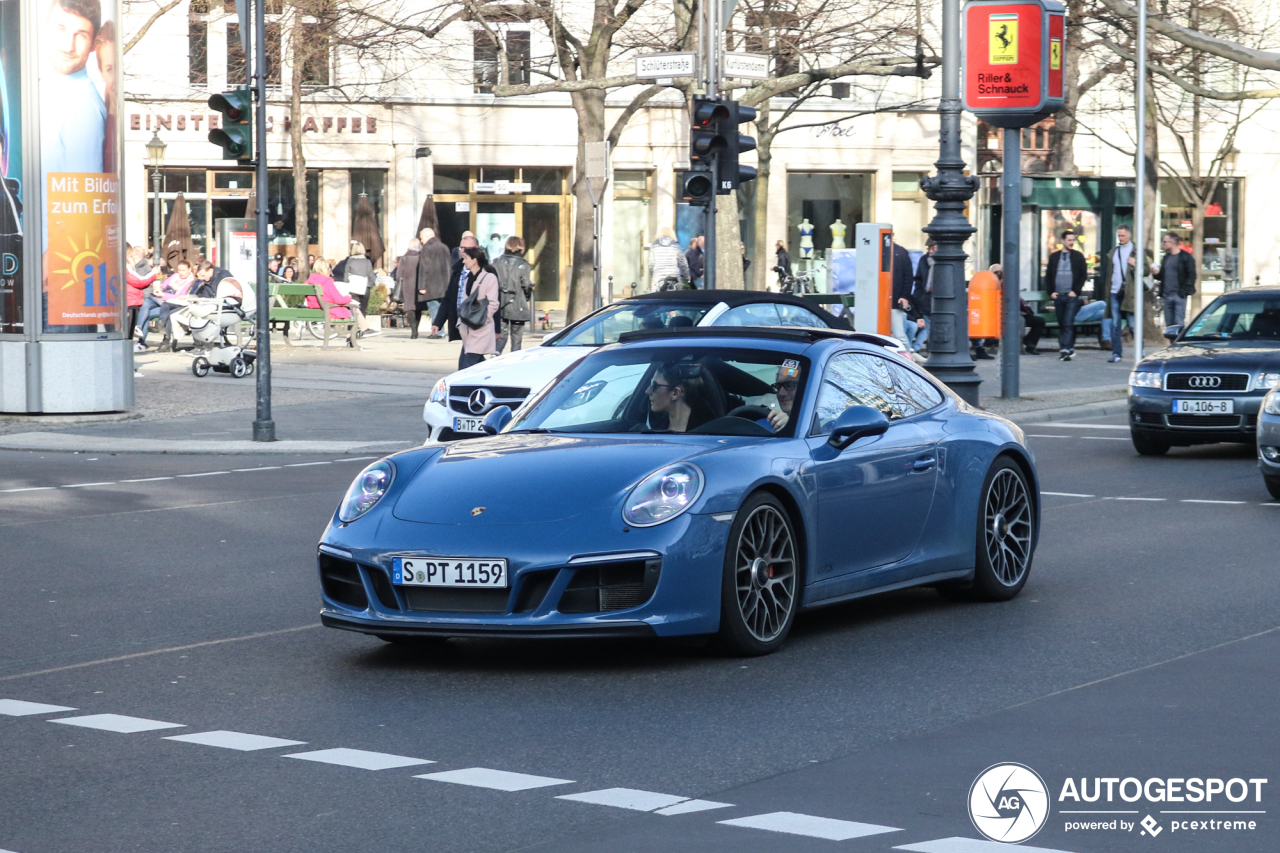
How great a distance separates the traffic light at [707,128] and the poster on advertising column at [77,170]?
6206mm

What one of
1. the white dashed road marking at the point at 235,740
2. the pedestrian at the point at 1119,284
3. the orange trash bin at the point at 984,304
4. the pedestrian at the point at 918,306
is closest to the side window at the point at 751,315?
the white dashed road marking at the point at 235,740

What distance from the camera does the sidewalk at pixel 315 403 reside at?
63.4 ft

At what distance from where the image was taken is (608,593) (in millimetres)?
7691

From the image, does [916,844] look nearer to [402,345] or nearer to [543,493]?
[543,493]

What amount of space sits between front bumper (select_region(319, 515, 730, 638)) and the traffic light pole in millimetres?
11402

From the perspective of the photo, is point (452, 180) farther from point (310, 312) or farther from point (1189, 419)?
point (1189, 419)

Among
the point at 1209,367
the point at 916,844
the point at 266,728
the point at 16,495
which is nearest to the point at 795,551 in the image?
the point at 266,728

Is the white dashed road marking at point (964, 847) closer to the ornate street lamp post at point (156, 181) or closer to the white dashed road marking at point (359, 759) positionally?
the white dashed road marking at point (359, 759)

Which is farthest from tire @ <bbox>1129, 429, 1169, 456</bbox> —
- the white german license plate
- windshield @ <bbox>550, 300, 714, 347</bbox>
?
windshield @ <bbox>550, 300, 714, 347</bbox>

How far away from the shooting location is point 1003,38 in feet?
80.9

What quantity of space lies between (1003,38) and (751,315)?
9694mm

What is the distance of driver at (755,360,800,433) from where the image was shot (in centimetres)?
861

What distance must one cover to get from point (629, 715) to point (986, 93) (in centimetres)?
1888

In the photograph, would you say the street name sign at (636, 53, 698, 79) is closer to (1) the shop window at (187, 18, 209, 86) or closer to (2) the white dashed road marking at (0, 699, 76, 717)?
(2) the white dashed road marking at (0, 699, 76, 717)
